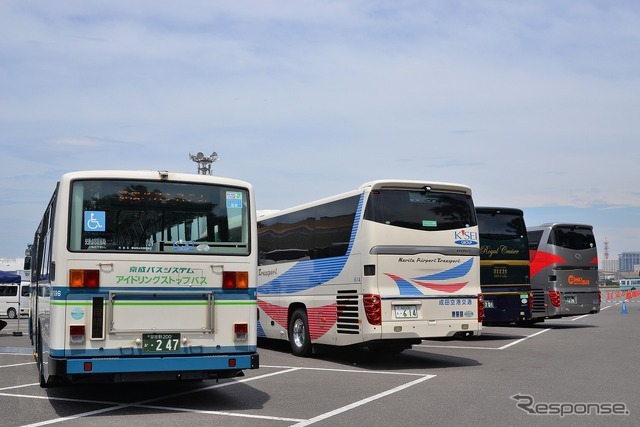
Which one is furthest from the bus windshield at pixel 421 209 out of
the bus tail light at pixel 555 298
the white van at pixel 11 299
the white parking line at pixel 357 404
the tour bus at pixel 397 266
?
the white van at pixel 11 299

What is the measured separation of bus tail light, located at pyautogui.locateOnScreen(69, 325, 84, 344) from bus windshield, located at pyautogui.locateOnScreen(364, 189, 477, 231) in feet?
20.1

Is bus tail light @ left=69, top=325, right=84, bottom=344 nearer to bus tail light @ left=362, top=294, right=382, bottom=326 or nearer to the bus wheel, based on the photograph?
bus tail light @ left=362, top=294, right=382, bottom=326

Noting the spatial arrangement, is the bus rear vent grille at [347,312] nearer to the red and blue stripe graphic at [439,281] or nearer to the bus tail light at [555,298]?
the red and blue stripe graphic at [439,281]

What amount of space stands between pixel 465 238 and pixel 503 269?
6.65 m

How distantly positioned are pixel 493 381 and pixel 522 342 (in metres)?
7.99

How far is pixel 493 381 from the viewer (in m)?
11.7

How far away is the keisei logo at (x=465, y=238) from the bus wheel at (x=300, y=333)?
12.2ft

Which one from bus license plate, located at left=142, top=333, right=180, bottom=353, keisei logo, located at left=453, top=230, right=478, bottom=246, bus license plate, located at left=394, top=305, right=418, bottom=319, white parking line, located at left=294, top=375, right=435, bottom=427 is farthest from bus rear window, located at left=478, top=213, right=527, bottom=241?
bus license plate, located at left=142, top=333, right=180, bottom=353

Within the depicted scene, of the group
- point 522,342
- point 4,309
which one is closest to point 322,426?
point 522,342

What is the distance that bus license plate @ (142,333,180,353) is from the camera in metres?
8.97

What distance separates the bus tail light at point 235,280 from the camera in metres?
9.45

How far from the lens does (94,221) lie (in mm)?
9062

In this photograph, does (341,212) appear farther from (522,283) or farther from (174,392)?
(522,283)

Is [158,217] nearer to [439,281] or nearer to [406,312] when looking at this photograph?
[406,312]
